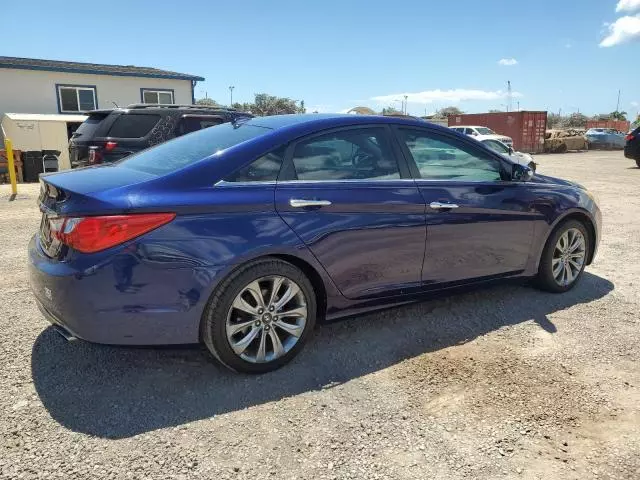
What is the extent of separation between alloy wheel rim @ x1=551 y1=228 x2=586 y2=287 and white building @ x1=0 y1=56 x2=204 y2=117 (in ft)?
54.9

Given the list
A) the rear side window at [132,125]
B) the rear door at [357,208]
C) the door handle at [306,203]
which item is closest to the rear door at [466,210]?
the rear door at [357,208]

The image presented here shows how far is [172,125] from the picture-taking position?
25.2ft

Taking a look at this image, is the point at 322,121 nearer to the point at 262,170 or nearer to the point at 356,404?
the point at 262,170

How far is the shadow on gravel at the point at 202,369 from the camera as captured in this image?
2742mm

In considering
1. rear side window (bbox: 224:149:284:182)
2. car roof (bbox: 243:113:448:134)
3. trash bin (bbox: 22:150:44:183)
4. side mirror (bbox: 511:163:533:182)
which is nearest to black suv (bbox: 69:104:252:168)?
car roof (bbox: 243:113:448:134)

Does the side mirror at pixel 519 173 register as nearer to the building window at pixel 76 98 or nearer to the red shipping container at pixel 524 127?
the building window at pixel 76 98

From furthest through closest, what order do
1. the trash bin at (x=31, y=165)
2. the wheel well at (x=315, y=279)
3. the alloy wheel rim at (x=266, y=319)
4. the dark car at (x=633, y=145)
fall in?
the dark car at (x=633, y=145) < the trash bin at (x=31, y=165) < the wheel well at (x=315, y=279) < the alloy wheel rim at (x=266, y=319)

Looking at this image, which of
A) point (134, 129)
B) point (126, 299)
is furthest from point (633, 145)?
point (126, 299)

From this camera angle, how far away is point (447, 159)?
387cm

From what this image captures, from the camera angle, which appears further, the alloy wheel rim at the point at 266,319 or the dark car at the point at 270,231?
the alloy wheel rim at the point at 266,319

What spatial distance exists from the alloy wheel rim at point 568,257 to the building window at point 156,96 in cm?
1930

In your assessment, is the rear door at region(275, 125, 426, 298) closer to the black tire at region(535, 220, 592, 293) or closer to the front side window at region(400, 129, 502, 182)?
the front side window at region(400, 129, 502, 182)

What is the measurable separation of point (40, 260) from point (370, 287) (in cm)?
206

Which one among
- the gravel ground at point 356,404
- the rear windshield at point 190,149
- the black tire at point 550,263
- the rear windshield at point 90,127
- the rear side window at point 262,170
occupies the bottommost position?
the gravel ground at point 356,404
